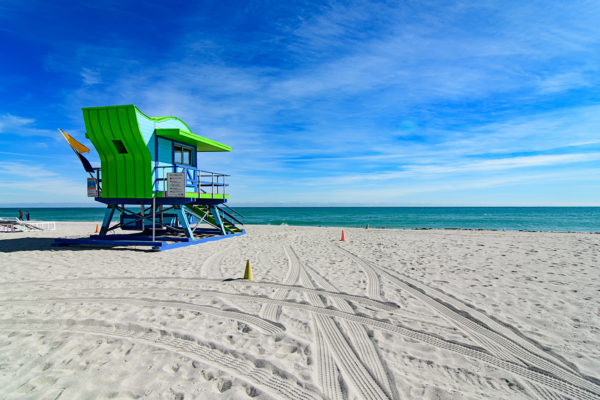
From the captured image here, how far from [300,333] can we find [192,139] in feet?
41.4

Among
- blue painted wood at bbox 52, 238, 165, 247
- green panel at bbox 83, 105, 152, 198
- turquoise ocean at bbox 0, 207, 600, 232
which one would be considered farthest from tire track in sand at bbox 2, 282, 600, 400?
turquoise ocean at bbox 0, 207, 600, 232

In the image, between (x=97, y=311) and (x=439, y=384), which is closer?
(x=439, y=384)

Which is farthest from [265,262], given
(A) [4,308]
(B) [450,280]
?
(A) [4,308]

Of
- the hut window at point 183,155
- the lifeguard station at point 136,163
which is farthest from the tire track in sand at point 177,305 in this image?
the hut window at point 183,155

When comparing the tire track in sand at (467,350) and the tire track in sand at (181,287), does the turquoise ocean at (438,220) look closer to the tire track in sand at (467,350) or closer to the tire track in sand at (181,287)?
the tire track in sand at (181,287)

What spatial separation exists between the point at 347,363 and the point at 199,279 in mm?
5241

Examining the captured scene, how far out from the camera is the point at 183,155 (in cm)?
1585

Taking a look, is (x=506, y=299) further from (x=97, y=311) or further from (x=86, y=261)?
(x=86, y=261)

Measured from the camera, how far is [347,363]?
3805 mm

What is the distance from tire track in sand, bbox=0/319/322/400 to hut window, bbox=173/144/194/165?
11201mm

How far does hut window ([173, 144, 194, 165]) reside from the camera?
1539cm

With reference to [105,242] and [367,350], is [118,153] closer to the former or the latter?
[105,242]

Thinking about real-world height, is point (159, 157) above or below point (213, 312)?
above

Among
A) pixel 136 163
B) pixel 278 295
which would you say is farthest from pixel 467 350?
pixel 136 163
